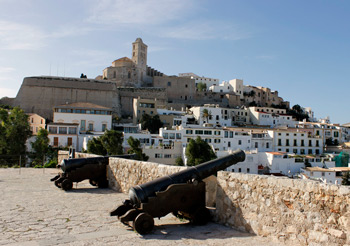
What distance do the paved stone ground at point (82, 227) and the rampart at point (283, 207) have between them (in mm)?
223

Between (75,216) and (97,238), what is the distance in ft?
4.58

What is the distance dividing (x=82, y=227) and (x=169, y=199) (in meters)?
1.43

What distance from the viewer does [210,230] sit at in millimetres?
4836

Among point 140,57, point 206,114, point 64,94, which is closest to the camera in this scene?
point 206,114

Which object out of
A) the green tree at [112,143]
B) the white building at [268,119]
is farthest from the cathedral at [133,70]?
the green tree at [112,143]

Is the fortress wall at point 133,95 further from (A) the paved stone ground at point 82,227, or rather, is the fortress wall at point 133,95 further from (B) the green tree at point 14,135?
(A) the paved stone ground at point 82,227

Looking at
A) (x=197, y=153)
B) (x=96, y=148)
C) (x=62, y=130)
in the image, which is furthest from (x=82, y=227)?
(x=62, y=130)

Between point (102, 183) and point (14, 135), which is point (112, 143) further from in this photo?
point (102, 183)

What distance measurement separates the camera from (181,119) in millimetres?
52312

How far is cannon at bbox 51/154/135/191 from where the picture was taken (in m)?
8.38

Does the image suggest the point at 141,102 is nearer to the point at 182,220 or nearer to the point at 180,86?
the point at 180,86

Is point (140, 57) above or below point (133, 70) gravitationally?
above

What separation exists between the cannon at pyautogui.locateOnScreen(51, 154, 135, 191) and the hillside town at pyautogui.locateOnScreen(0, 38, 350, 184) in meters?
27.1

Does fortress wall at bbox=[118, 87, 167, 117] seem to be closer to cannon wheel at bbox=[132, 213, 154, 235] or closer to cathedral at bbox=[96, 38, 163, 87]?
cathedral at bbox=[96, 38, 163, 87]
